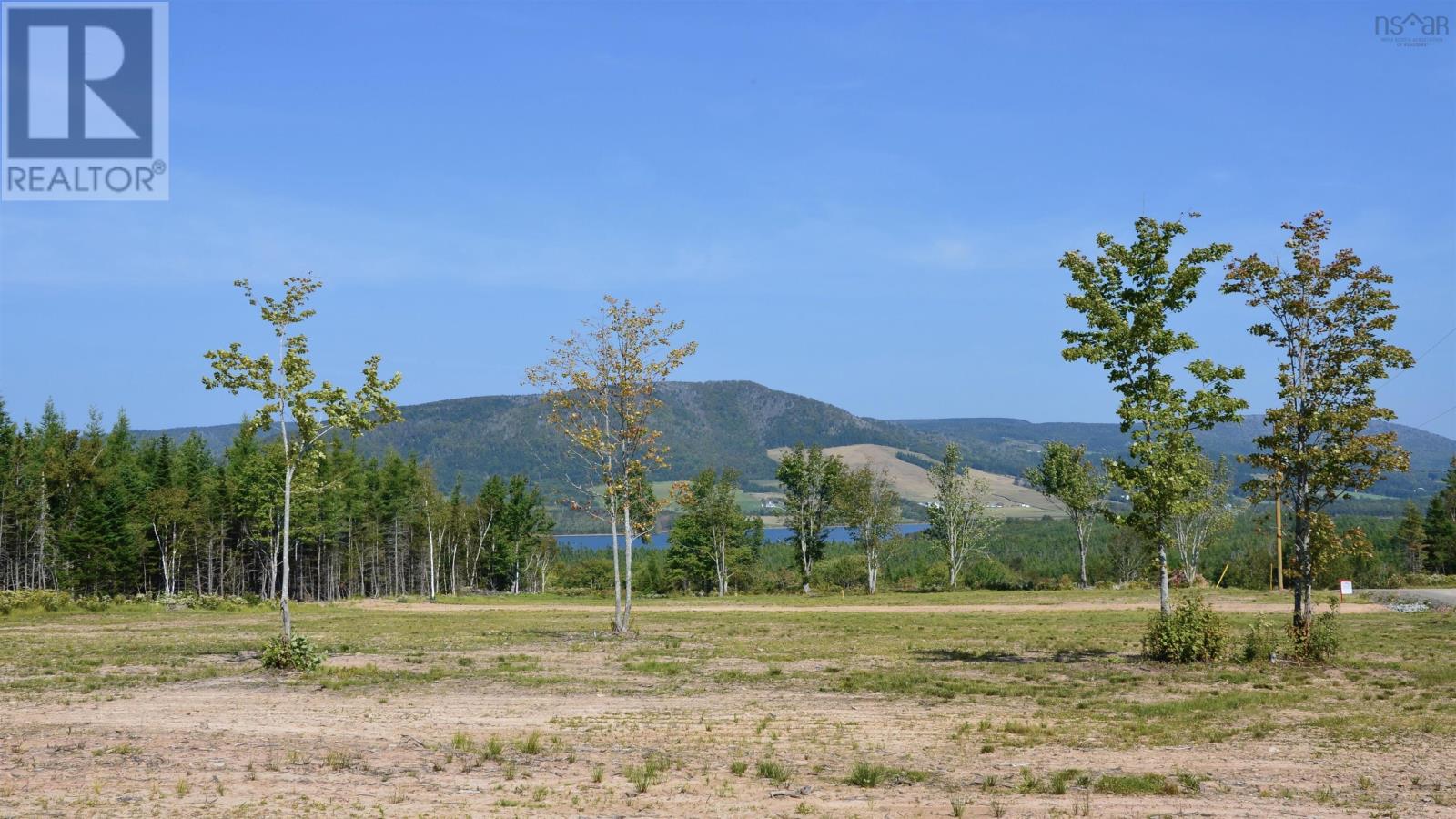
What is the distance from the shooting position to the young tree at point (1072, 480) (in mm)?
80562

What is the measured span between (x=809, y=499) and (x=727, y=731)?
75.9 m

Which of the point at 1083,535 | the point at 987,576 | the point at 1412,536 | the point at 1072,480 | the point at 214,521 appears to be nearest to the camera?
the point at 1072,480

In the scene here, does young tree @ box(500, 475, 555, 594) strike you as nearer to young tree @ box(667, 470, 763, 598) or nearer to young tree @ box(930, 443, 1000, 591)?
young tree @ box(667, 470, 763, 598)

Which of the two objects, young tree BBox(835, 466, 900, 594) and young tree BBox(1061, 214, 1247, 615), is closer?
young tree BBox(1061, 214, 1247, 615)

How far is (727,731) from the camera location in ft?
55.5

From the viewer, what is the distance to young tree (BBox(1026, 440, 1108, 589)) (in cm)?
8056

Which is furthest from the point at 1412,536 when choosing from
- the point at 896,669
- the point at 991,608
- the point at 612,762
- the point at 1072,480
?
the point at 612,762

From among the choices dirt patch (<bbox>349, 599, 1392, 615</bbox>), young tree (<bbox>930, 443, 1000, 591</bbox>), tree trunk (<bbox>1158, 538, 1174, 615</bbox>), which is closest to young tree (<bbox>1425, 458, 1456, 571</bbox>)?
young tree (<bbox>930, 443, 1000, 591</bbox>)

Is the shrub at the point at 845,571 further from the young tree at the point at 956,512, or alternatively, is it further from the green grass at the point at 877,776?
the green grass at the point at 877,776

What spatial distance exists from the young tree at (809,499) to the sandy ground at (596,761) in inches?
2803

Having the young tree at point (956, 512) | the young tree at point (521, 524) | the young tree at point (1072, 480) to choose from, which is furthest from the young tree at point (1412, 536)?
the young tree at point (521, 524)

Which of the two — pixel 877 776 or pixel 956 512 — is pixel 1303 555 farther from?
pixel 956 512

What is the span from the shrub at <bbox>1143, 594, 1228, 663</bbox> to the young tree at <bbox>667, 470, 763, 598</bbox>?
65605 mm

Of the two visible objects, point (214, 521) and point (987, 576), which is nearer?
point (214, 521)
